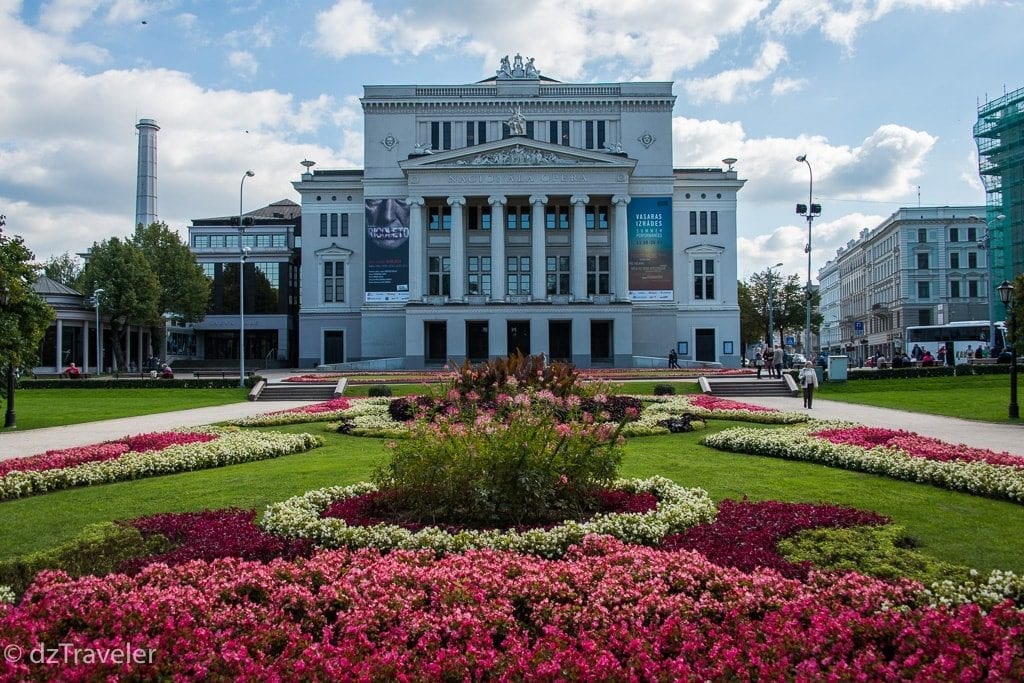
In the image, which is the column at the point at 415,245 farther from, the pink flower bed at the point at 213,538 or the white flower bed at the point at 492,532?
the white flower bed at the point at 492,532

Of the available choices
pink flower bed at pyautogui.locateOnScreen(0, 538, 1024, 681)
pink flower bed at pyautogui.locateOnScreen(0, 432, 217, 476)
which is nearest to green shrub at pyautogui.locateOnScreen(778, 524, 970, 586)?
Result: pink flower bed at pyautogui.locateOnScreen(0, 538, 1024, 681)

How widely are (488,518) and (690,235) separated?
58.5 m

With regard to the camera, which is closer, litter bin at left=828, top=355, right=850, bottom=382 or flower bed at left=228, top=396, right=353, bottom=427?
flower bed at left=228, top=396, right=353, bottom=427

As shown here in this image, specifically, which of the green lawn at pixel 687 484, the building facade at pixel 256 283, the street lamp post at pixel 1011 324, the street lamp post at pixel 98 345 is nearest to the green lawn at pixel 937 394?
the street lamp post at pixel 1011 324

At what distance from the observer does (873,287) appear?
4203 inches

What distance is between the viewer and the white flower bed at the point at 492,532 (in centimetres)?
779

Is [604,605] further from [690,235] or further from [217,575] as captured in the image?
[690,235]

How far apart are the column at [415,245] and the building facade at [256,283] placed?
751 inches

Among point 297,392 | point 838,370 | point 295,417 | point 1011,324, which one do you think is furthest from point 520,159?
point 1011,324

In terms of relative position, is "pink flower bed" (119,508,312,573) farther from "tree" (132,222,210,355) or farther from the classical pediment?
"tree" (132,222,210,355)

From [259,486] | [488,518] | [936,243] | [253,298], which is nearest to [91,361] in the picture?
[253,298]

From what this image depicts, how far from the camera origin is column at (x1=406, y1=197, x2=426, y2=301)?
59.8 meters

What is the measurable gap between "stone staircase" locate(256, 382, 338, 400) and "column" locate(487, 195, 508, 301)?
2438cm

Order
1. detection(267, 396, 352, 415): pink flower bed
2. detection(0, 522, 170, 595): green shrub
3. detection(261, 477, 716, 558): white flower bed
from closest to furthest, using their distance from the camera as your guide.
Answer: detection(0, 522, 170, 595): green shrub, detection(261, 477, 716, 558): white flower bed, detection(267, 396, 352, 415): pink flower bed
